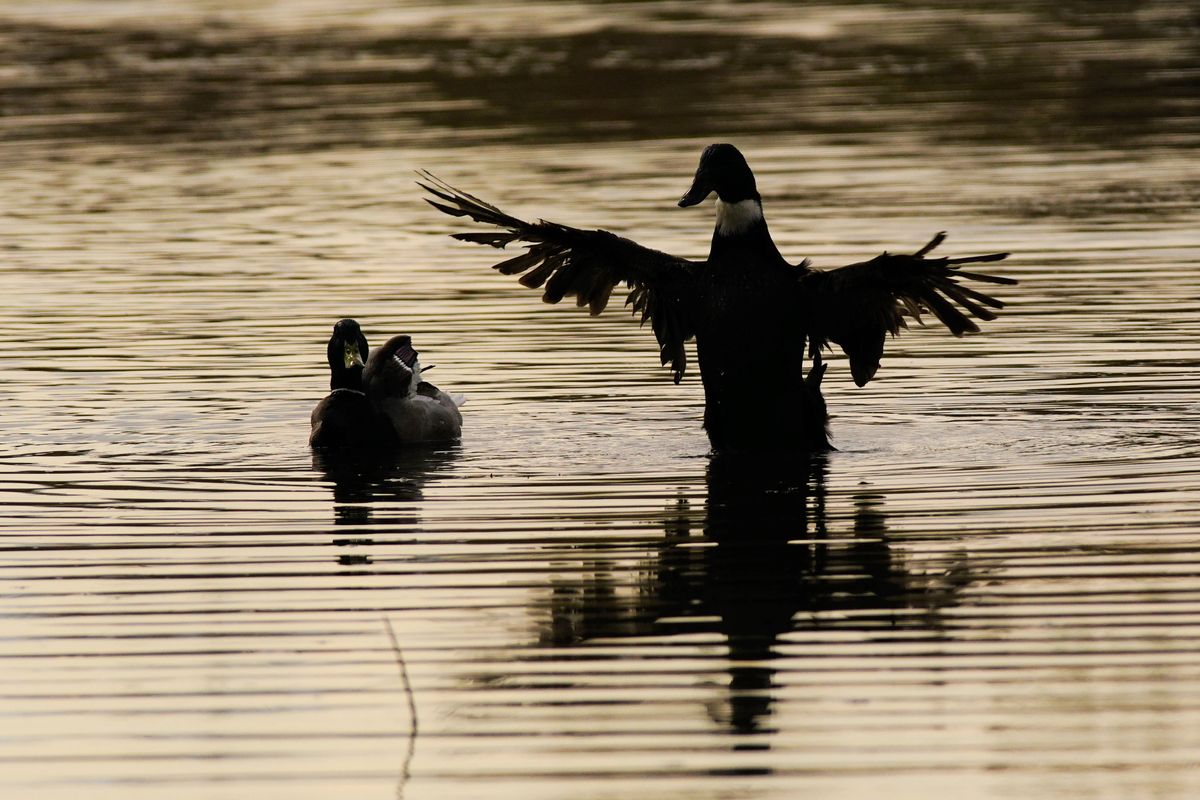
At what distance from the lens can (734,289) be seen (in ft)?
44.9

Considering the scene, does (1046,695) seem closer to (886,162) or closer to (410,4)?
(886,162)

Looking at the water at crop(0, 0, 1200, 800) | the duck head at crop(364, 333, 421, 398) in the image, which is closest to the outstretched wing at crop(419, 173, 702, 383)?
the water at crop(0, 0, 1200, 800)

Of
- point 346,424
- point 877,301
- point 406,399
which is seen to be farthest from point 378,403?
point 877,301

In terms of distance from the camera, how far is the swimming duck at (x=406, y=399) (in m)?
14.4

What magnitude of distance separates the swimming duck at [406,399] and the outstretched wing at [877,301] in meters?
2.31

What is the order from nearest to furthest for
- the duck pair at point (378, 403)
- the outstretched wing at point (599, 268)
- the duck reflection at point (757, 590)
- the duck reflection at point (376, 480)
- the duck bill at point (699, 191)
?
the duck reflection at point (757, 590) < the duck reflection at point (376, 480) < the duck bill at point (699, 191) < the outstretched wing at point (599, 268) < the duck pair at point (378, 403)

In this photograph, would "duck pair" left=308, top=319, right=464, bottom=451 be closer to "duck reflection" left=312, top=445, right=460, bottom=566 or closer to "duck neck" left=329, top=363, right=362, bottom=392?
"duck neck" left=329, top=363, right=362, bottom=392

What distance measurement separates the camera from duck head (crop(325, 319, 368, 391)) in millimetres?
14617

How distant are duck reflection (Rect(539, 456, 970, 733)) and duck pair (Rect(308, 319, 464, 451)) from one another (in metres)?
2.74

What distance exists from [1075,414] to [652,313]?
261cm

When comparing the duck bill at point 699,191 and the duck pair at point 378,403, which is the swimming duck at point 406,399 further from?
the duck bill at point 699,191

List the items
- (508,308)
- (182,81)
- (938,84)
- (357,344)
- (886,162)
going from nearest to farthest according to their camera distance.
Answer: (357,344) → (508,308) → (886,162) → (938,84) → (182,81)

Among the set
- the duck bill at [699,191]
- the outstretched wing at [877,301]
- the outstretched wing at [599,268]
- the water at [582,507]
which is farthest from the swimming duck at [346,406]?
the outstretched wing at [877,301]

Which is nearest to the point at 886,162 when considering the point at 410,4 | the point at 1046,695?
the point at 1046,695
